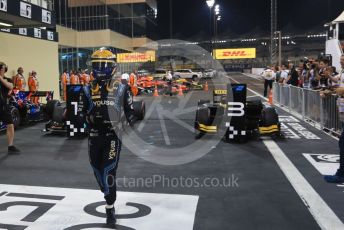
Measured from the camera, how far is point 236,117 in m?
9.50

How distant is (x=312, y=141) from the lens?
31.6ft

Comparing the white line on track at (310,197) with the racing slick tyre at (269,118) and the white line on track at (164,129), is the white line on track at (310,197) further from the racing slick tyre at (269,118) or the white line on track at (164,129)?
the white line on track at (164,129)

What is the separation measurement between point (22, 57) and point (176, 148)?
1252 cm

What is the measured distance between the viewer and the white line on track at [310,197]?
15.2 ft

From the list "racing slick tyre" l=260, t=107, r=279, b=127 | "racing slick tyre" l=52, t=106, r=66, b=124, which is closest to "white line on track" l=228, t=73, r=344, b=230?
"racing slick tyre" l=260, t=107, r=279, b=127

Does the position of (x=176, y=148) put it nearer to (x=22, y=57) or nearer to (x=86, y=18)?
(x=22, y=57)

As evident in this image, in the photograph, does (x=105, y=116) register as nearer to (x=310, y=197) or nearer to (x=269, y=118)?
(x=310, y=197)

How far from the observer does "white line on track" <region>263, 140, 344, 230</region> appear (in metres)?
4.64

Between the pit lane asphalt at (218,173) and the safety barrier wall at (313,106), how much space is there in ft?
1.38

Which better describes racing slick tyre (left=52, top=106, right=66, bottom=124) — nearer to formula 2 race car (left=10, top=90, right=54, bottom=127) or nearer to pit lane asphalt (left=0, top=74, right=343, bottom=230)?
pit lane asphalt (left=0, top=74, right=343, bottom=230)
